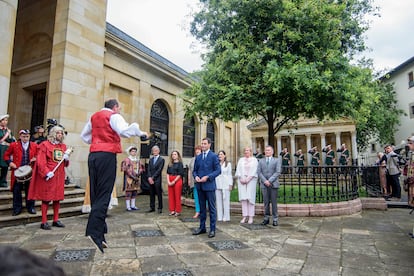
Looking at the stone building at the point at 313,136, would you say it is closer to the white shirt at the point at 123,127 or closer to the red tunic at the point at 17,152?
the red tunic at the point at 17,152

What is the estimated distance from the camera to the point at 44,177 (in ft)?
18.2

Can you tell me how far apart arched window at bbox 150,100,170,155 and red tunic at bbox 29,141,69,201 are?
9.27 m

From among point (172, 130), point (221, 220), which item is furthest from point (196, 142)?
point (221, 220)

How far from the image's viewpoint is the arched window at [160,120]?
50.0 feet

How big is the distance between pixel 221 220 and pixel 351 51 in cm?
874

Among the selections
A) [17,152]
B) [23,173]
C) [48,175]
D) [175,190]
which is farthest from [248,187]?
[17,152]

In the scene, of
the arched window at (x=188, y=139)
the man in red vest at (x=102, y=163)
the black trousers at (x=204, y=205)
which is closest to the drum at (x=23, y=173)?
the man in red vest at (x=102, y=163)

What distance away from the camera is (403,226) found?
648 centimetres

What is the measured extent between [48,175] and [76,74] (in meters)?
5.11

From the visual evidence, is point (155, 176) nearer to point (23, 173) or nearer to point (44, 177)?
point (44, 177)

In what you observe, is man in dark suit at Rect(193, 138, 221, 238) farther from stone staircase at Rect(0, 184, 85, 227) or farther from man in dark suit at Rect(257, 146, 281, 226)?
stone staircase at Rect(0, 184, 85, 227)

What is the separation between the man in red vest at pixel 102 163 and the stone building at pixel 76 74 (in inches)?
209

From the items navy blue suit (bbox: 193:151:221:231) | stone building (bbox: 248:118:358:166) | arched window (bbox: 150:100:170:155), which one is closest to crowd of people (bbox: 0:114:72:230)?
navy blue suit (bbox: 193:151:221:231)

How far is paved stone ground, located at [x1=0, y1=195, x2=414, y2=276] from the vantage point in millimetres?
3605
